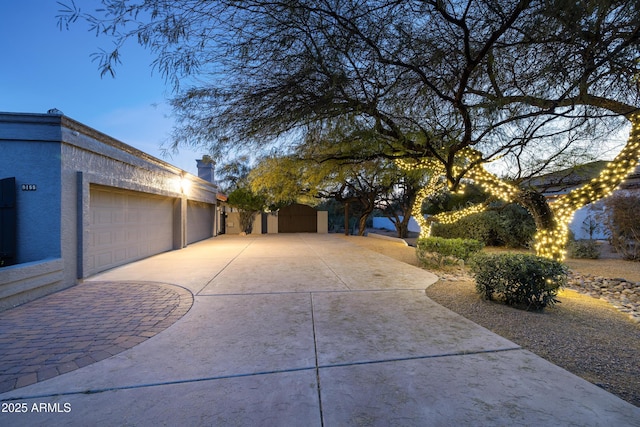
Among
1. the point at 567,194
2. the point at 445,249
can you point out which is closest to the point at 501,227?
the point at 567,194

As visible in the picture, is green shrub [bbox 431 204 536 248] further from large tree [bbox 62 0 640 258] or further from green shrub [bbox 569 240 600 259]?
large tree [bbox 62 0 640 258]

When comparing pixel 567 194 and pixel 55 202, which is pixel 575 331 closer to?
pixel 567 194

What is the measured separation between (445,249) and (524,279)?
10.3 ft

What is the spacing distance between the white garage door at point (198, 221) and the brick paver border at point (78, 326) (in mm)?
8548

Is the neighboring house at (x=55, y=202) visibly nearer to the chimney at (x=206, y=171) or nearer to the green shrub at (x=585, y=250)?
the chimney at (x=206, y=171)

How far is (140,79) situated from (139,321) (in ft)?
→ 9.99

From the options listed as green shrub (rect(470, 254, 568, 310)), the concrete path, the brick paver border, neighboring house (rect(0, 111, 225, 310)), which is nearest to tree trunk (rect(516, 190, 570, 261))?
green shrub (rect(470, 254, 568, 310))

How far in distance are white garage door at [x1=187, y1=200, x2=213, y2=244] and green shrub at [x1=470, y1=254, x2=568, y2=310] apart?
12614 millimetres

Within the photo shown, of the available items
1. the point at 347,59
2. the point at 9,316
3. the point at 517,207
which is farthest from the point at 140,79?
the point at 517,207

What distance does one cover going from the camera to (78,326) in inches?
152

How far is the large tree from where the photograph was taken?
3213mm

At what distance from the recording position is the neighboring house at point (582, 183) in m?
7.31

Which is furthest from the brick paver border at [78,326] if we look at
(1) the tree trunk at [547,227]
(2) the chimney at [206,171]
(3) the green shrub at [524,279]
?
(2) the chimney at [206,171]

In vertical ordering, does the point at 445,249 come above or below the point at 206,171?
below
